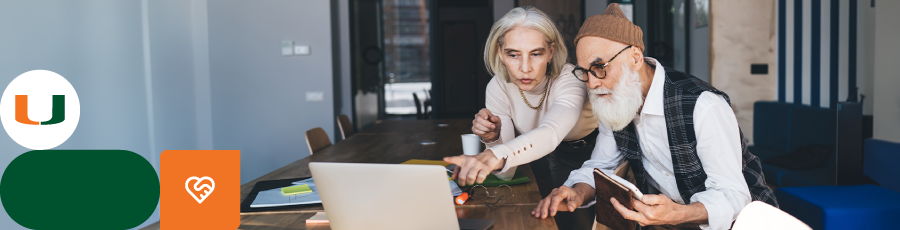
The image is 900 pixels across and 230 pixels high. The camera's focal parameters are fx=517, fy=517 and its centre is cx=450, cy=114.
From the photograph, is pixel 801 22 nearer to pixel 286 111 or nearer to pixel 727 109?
pixel 727 109

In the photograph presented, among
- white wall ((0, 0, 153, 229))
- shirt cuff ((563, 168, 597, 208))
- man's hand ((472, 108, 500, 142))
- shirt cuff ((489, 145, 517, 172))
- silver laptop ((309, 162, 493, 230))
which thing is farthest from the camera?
white wall ((0, 0, 153, 229))

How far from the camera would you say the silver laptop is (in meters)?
0.99

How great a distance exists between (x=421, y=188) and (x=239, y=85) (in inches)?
178

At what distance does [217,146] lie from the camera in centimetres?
506

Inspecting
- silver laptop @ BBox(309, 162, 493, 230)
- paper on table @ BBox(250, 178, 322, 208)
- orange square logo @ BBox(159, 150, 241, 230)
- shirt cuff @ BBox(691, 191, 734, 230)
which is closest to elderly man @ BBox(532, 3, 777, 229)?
shirt cuff @ BBox(691, 191, 734, 230)

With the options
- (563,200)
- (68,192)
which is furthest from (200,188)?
(68,192)

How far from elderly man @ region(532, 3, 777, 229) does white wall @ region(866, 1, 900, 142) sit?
266 cm

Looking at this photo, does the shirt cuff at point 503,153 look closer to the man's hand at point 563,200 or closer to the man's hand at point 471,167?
the man's hand at point 471,167

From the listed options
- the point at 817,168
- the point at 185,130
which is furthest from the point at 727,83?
the point at 185,130

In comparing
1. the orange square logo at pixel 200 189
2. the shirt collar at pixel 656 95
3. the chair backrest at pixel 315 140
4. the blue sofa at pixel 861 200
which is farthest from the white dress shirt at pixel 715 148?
the chair backrest at pixel 315 140

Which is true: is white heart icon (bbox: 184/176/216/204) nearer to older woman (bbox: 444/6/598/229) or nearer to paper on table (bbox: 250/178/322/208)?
paper on table (bbox: 250/178/322/208)

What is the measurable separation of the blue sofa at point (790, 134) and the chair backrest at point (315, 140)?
2.89 m

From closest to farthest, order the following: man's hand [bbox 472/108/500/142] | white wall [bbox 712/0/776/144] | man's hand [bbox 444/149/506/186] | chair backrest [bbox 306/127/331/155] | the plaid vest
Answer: man's hand [bbox 444/149/506/186]
the plaid vest
man's hand [bbox 472/108/500/142]
chair backrest [bbox 306/127/331/155]
white wall [bbox 712/0/776/144]

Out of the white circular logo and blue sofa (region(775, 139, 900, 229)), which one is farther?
the white circular logo
